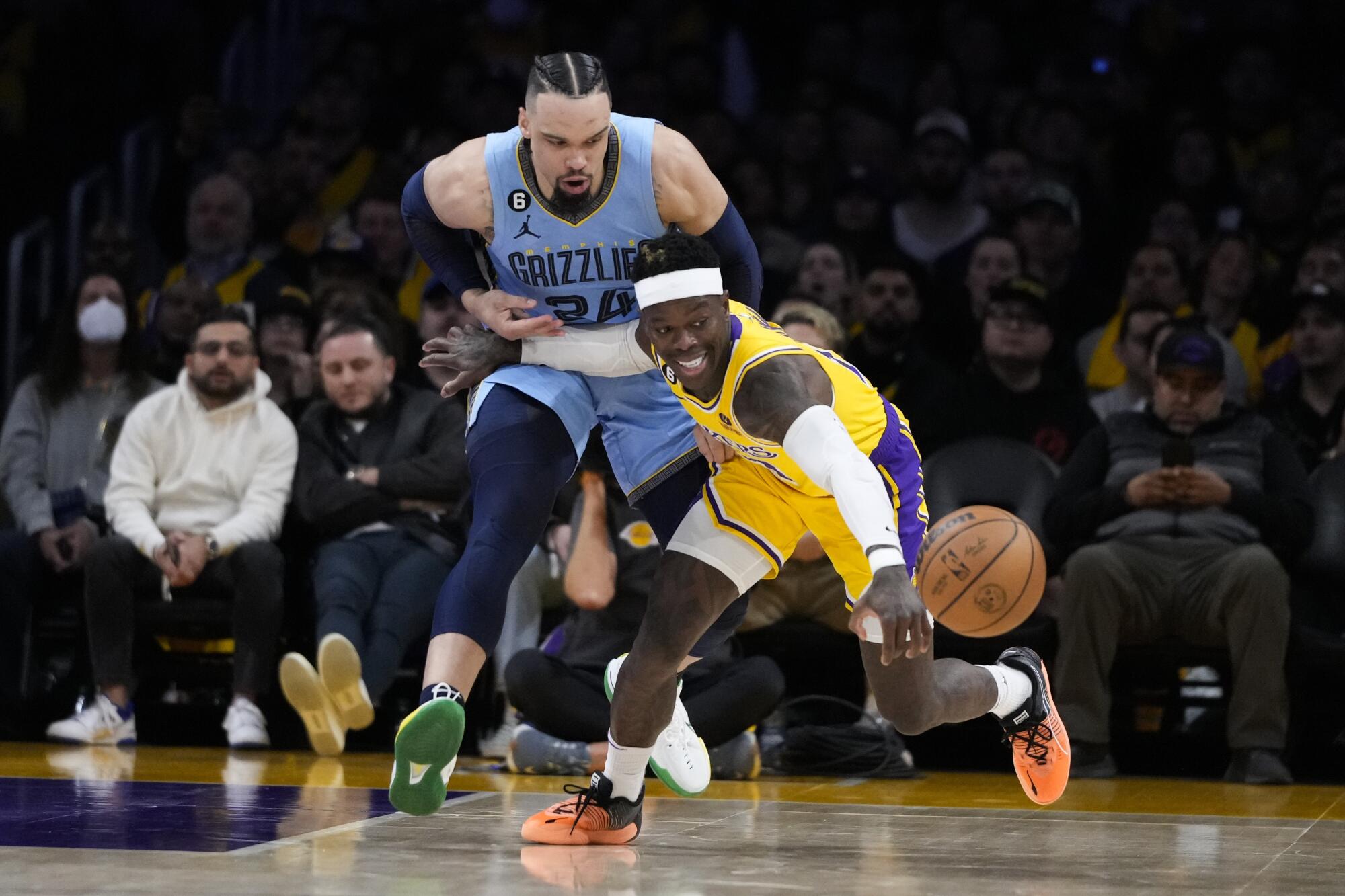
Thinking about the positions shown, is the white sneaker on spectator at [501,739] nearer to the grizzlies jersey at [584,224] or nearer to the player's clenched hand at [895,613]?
the grizzlies jersey at [584,224]

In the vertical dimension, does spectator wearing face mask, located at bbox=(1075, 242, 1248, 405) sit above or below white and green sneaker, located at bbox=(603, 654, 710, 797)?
above

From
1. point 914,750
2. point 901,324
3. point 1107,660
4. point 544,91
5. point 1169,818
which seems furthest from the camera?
point 901,324

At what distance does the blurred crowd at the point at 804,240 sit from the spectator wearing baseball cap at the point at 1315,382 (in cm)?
1

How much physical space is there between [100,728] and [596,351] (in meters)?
3.11

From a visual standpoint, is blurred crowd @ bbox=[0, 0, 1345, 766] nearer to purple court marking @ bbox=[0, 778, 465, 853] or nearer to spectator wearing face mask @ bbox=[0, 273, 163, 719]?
spectator wearing face mask @ bbox=[0, 273, 163, 719]

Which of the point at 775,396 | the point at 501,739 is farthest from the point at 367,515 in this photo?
the point at 775,396

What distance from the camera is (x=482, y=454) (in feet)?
13.9

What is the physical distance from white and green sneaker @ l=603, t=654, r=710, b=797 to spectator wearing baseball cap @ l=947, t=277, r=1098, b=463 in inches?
106

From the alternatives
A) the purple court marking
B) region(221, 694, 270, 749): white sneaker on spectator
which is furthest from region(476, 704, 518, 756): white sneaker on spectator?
the purple court marking

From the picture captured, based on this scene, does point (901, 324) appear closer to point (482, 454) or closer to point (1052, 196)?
point (1052, 196)

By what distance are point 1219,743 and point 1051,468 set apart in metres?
1.12

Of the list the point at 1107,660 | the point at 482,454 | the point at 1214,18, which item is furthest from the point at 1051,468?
the point at 1214,18

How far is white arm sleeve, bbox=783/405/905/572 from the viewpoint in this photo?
141 inches

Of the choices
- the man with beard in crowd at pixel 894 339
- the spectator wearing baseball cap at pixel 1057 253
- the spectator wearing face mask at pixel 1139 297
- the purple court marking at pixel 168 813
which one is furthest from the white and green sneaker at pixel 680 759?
the spectator wearing baseball cap at pixel 1057 253
